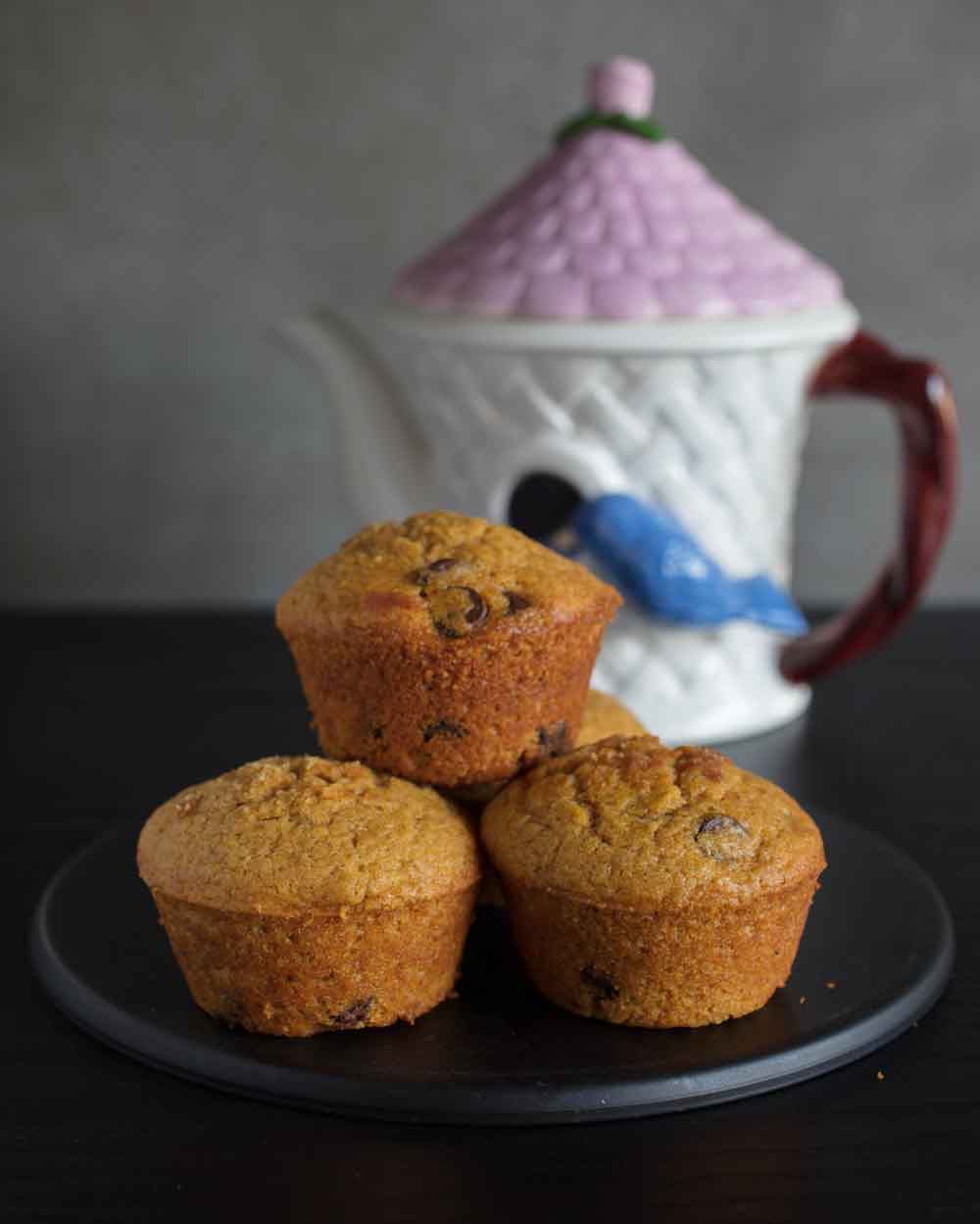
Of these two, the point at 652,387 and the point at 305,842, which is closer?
the point at 305,842

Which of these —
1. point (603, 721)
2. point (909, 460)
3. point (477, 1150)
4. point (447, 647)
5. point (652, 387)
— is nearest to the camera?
point (477, 1150)

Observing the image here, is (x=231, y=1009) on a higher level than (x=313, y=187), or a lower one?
lower

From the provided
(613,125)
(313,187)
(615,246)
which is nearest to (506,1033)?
(615,246)

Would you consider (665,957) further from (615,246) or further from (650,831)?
(615,246)

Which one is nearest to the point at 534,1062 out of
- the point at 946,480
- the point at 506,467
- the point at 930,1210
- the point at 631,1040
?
the point at 631,1040

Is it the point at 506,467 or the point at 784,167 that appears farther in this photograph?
the point at 784,167

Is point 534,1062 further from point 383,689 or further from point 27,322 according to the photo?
point 27,322

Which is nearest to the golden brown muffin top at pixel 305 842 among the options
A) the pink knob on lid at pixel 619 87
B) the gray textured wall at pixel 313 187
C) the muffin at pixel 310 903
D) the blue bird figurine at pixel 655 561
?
the muffin at pixel 310 903
